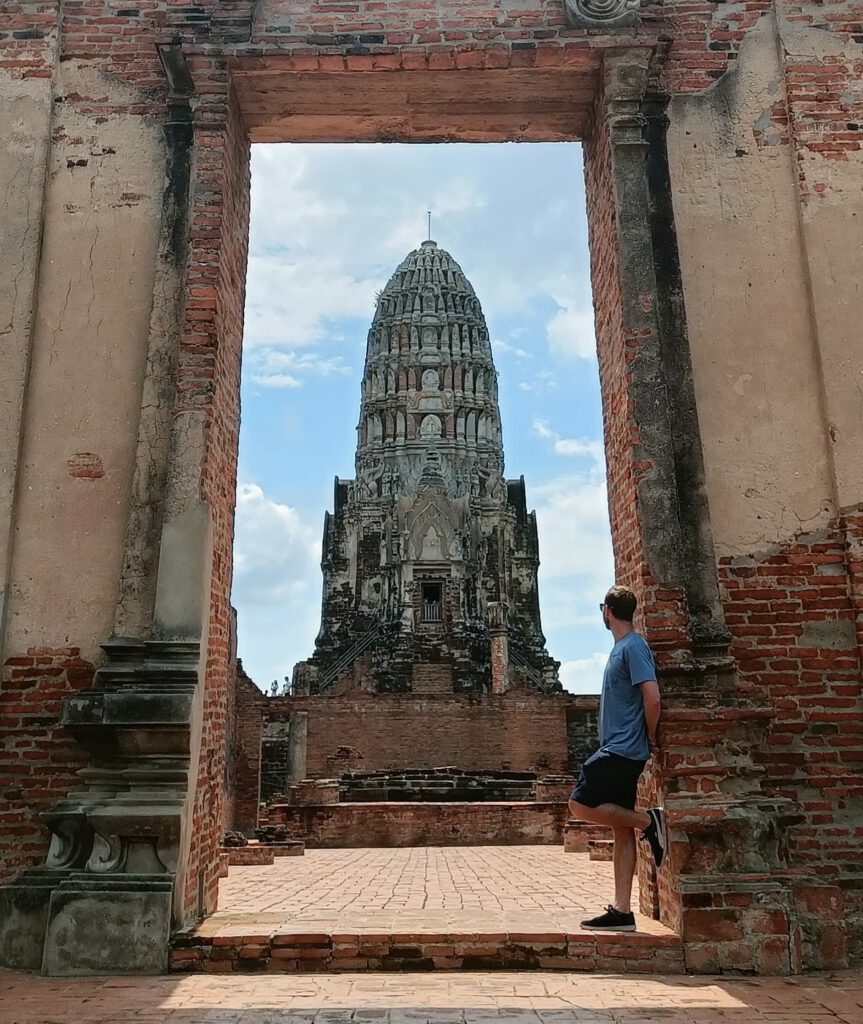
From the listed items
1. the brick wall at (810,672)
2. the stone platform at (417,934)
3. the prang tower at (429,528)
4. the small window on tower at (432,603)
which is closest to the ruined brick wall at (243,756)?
the prang tower at (429,528)

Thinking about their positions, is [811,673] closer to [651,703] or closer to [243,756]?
[651,703]

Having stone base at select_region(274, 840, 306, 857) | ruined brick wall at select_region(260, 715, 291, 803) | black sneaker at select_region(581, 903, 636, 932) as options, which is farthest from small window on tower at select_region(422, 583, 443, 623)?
black sneaker at select_region(581, 903, 636, 932)

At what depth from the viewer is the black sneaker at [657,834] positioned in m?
4.83

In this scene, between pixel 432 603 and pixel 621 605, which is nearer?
pixel 621 605

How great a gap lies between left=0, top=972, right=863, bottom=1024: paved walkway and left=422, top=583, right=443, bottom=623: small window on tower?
112 feet

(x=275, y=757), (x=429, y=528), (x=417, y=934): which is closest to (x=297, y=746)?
(x=275, y=757)

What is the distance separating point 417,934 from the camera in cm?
457

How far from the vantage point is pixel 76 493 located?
19.2 ft

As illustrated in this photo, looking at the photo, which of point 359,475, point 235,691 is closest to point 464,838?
point 235,691

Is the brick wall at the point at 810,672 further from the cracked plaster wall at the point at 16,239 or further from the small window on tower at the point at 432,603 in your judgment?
the small window on tower at the point at 432,603

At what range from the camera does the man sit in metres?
4.74

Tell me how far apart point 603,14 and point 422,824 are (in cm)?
1196

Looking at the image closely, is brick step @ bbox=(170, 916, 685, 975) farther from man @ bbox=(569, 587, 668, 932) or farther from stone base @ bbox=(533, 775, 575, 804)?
stone base @ bbox=(533, 775, 575, 804)

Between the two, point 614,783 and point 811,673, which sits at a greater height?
point 811,673
